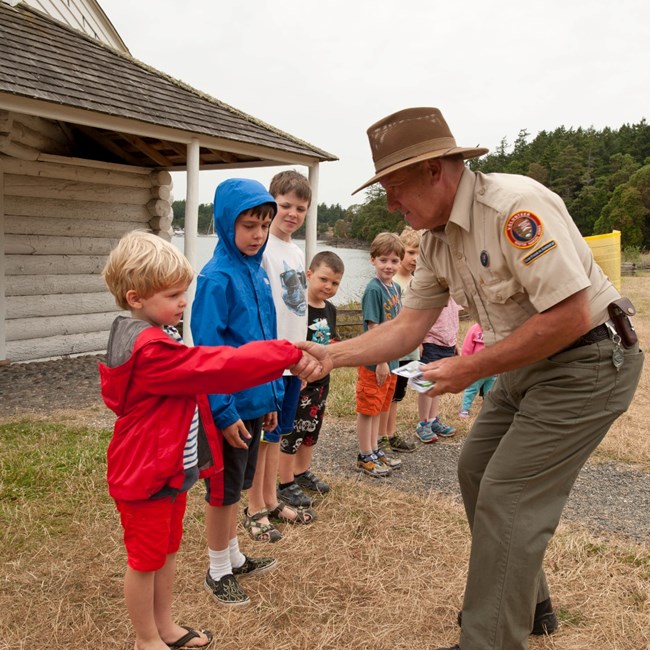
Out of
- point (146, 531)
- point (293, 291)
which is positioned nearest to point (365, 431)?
point (293, 291)

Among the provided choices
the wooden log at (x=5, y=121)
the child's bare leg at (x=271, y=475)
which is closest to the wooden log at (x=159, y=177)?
the wooden log at (x=5, y=121)

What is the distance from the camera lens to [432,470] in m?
4.63

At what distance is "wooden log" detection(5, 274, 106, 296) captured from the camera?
7.85m

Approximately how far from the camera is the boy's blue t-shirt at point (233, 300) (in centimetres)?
270

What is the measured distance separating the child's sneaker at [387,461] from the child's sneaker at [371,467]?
0.05 metres

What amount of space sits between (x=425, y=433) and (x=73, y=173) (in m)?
5.82

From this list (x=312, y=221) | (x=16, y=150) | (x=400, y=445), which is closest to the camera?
(x=400, y=445)

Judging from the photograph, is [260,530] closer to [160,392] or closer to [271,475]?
[271,475]

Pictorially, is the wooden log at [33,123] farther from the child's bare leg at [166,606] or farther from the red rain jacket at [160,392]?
the child's bare leg at [166,606]

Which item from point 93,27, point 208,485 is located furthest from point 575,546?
point 93,27

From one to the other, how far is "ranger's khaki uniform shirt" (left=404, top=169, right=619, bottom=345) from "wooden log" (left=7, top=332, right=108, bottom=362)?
22.8 ft

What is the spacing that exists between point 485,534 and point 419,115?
151 cm

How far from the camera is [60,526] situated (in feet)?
11.1

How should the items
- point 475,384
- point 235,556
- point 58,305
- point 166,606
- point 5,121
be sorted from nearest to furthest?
point 166,606 → point 235,556 → point 475,384 → point 5,121 → point 58,305
